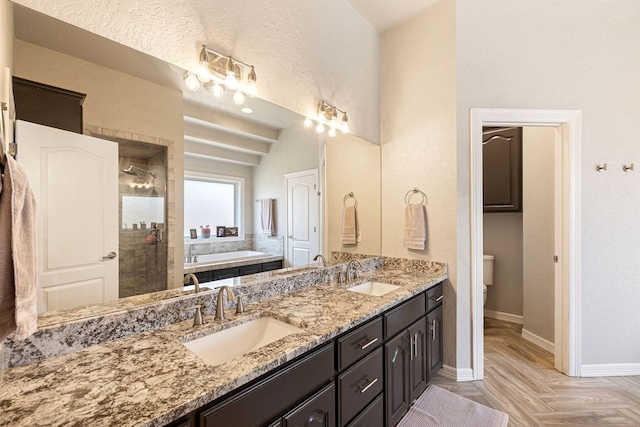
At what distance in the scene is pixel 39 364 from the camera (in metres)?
0.89

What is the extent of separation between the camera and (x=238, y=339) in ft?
4.17

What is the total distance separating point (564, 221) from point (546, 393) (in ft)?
4.28

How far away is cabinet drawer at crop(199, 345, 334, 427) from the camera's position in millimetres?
814

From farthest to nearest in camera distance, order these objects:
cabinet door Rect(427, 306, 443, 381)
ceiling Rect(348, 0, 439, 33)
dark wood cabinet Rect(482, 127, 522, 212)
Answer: dark wood cabinet Rect(482, 127, 522, 212)
ceiling Rect(348, 0, 439, 33)
cabinet door Rect(427, 306, 443, 381)

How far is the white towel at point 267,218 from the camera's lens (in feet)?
5.62

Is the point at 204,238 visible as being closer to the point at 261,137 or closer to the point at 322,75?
the point at 261,137

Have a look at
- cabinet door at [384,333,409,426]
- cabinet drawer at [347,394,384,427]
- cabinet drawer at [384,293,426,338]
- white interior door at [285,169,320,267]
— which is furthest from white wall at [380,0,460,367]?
cabinet drawer at [347,394,384,427]

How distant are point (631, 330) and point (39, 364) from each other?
3.69 metres

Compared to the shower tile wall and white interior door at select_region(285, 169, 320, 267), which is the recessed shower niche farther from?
white interior door at select_region(285, 169, 320, 267)

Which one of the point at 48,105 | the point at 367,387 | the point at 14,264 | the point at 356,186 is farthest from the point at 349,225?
the point at 14,264

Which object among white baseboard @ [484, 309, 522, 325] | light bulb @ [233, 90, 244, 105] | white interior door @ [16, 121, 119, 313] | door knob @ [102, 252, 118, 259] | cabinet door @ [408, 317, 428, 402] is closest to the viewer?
white interior door @ [16, 121, 119, 313]

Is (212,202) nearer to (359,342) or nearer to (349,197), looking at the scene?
(359,342)

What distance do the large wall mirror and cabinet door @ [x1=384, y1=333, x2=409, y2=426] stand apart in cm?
80

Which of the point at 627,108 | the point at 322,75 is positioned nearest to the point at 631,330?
the point at 627,108
